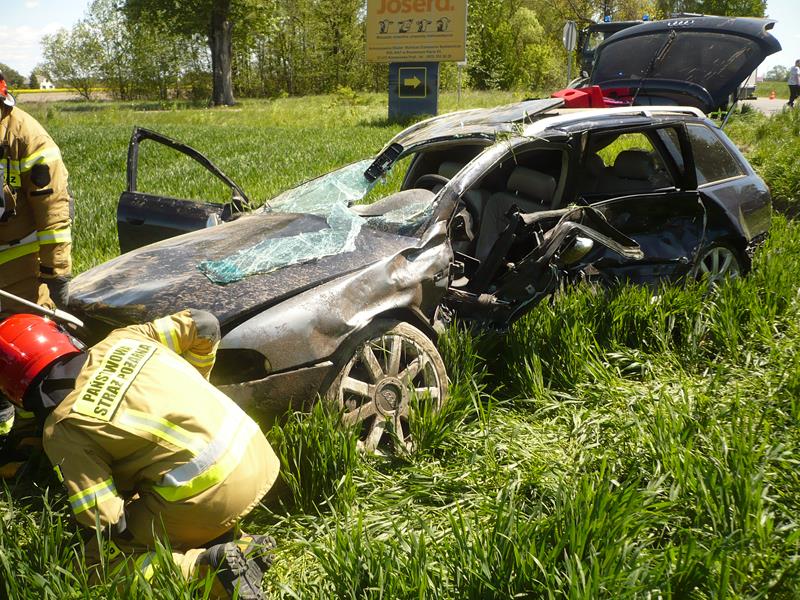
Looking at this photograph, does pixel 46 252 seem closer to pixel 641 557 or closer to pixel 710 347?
pixel 641 557

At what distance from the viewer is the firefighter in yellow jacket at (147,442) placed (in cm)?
210

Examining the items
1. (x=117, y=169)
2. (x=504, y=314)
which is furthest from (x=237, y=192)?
(x=117, y=169)

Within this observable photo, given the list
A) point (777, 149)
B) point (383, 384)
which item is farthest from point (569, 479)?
point (777, 149)

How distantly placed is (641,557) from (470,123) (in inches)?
120

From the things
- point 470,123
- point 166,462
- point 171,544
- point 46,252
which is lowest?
point 171,544

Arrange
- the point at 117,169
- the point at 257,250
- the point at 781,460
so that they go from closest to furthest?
the point at 781,460 < the point at 257,250 < the point at 117,169

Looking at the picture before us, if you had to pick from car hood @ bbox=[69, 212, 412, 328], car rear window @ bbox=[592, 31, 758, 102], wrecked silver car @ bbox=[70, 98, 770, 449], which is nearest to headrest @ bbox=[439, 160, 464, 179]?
wrecked silver car @ bbox=[70, 98, 770, 449]

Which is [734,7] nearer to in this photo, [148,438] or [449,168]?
[449,168]

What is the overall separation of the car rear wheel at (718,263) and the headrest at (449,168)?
1.77 meters

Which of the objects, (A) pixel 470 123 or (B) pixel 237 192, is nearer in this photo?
(A) pixel 470 123

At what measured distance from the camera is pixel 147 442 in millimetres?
2172

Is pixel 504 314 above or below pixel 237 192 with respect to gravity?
below

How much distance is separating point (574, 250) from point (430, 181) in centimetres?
127

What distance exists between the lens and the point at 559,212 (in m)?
3.95
